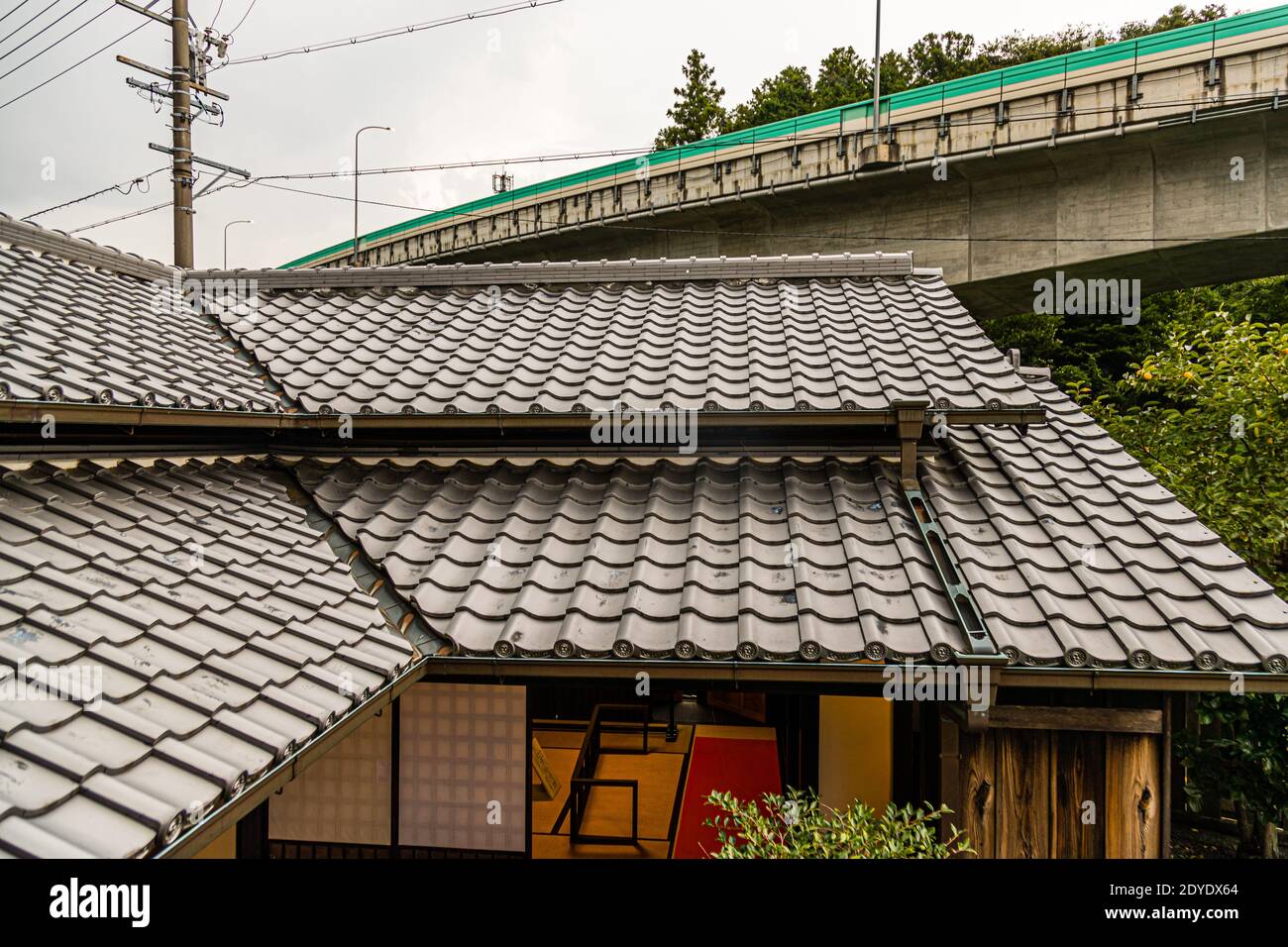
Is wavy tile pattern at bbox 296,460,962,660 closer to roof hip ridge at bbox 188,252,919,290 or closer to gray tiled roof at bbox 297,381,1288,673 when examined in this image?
gray tiled roof at bbox 297,381,1288,673

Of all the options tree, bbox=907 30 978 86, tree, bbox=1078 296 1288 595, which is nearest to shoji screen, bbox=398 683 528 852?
tree, bbox=1078 296 1288 595

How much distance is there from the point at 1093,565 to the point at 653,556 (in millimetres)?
2853

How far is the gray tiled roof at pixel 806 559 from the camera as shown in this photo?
4348 mm

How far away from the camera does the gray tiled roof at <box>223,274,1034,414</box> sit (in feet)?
19.9

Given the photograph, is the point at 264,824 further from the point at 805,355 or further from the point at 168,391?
the point at 805,355

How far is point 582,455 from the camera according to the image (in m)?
6.25

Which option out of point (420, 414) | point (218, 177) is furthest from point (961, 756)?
point (218, 177)

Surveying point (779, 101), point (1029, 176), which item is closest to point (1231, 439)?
point (1029, 176)

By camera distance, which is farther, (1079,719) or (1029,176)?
(1029,176)

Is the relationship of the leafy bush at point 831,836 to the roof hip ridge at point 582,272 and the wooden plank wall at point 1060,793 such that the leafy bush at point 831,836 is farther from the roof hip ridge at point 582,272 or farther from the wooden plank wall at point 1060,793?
the roof hip ridge at point 582,272

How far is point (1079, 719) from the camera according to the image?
4859 mm

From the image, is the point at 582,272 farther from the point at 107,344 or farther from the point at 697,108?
the point at 697,108

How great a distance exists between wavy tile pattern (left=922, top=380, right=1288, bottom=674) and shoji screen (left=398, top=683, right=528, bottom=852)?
345 cm

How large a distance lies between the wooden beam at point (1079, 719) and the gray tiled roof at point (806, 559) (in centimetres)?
77
